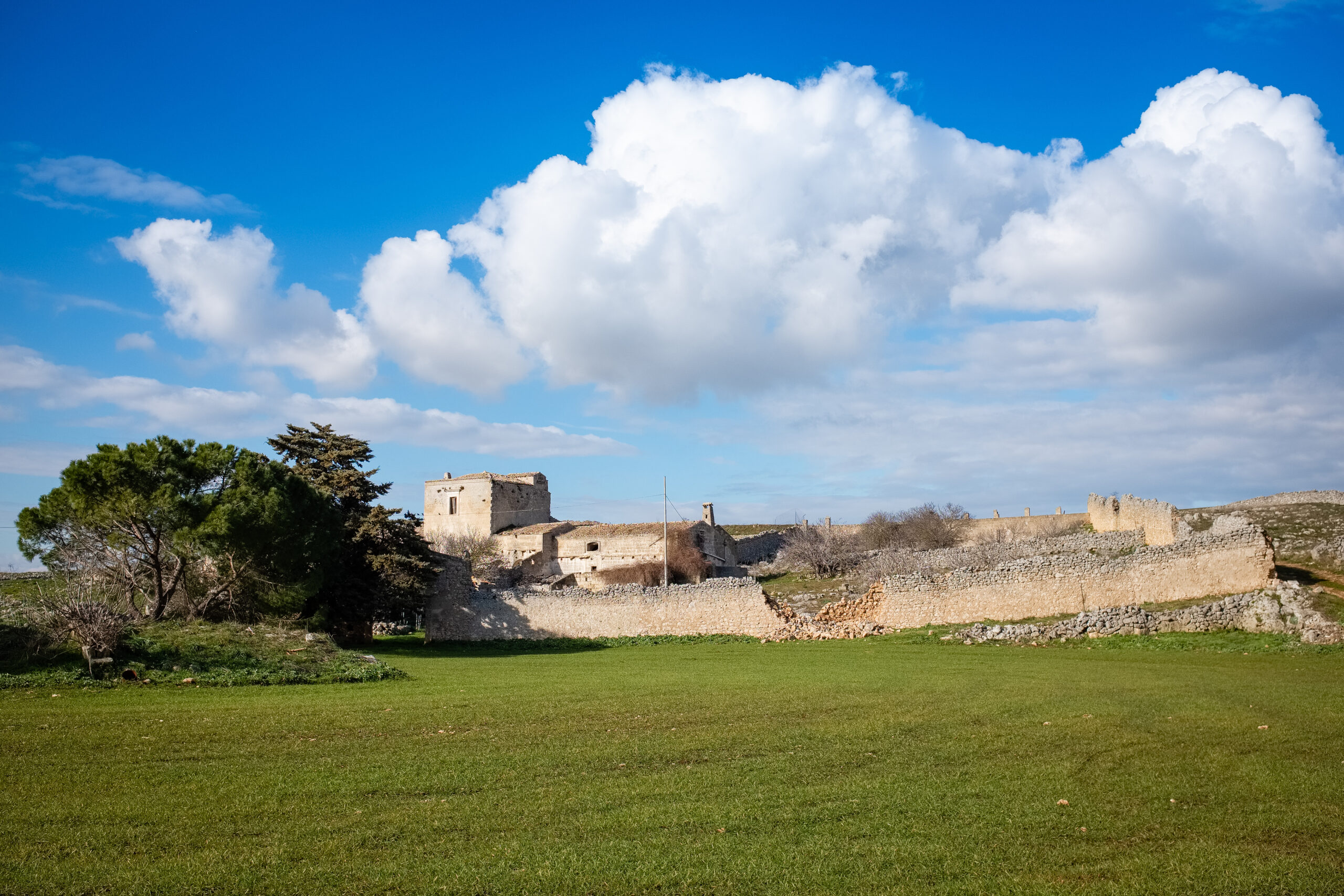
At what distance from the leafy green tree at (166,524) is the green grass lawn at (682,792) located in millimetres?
9362

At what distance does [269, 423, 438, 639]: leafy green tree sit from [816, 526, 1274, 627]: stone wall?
16.5 meters

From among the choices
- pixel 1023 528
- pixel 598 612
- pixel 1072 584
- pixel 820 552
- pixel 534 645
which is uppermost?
pixel 1023 528

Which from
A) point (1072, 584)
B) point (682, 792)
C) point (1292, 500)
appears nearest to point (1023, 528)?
point (1292, 500)

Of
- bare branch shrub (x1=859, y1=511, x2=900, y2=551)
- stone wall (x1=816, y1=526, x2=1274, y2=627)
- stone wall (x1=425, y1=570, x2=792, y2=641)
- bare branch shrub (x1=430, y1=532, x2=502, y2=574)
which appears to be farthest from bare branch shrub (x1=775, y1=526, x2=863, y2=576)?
bare branch shrub (x1=430, y1=532, x2=502, y2=574)

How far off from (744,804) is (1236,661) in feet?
53.3

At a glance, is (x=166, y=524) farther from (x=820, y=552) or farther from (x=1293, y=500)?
(x=1293, y=500)

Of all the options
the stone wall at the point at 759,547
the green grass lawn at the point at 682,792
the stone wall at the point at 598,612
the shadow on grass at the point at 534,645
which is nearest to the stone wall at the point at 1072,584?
the stone wall at the point at 598,612

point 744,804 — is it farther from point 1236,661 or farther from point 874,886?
point 1236,661

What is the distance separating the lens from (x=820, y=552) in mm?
47500

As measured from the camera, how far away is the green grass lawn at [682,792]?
5.50m

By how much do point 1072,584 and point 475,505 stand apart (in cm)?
4708

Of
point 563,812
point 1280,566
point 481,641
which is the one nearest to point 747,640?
point 481,641

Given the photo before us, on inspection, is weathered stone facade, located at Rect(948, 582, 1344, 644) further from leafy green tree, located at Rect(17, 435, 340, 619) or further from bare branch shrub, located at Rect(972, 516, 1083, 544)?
bare branch shrub, located at Rect(972, 516, 1083, 544)

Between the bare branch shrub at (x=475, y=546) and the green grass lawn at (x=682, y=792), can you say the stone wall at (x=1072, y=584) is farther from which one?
the bare branch shrub at (x=475, y=546)
